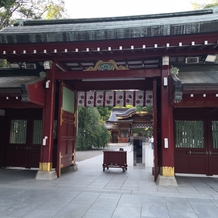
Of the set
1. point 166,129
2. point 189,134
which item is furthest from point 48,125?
point 189,134

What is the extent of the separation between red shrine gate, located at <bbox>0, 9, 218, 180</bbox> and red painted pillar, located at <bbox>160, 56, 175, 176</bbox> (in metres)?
0.03

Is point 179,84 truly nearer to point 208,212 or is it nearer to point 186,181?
point 208,212

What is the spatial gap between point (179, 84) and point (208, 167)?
13.2 ft

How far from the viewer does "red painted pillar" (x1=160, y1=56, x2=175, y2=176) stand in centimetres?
650

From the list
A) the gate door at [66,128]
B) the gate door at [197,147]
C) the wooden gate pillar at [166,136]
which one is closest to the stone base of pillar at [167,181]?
the wooden gate pillar at [166,136]

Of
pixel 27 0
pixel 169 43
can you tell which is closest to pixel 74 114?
pixel 169 43

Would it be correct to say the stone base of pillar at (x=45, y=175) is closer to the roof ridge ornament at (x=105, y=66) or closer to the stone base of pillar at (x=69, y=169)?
the stone base of pillar at (x=69, y=169)

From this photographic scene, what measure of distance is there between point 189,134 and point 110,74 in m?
3.70

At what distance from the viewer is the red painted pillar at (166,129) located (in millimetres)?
6504

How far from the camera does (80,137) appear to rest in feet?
71.3

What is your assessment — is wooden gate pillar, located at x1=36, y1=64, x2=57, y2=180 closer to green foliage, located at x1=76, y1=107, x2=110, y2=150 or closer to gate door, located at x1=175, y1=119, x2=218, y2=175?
gate door, located at x1=175, y1=119, x2=218, y2=175

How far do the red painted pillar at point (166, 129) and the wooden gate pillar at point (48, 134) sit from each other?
3.57m

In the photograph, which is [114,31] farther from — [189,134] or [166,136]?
[189,134]

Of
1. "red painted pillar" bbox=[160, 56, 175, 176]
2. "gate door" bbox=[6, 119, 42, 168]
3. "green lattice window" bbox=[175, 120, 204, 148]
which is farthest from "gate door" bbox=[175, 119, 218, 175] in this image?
"gate door" bbox=[6, 119, 42, 168]
